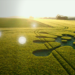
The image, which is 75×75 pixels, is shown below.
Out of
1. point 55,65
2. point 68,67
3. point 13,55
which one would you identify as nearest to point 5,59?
point 13,55

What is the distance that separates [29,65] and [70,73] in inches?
88.3

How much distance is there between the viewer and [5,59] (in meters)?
6.01

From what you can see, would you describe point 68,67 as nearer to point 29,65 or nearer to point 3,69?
point 29,65

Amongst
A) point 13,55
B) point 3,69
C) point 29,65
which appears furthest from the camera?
point 13,55

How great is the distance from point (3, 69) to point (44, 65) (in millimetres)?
2277

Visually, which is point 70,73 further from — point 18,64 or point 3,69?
point 3,69

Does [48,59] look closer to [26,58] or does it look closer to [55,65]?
[55,65]

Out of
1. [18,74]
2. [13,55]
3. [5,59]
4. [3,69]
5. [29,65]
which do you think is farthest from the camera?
[13,55]

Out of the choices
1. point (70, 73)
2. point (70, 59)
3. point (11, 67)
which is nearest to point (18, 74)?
A: point (11, 67)

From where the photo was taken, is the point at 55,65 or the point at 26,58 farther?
the point at 26,58

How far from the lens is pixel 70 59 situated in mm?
6223

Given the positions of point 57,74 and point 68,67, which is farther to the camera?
point 68,67

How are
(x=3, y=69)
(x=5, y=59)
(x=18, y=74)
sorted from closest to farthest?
(x=18, y=74), (x=3, y=69), (x=5, y=59)

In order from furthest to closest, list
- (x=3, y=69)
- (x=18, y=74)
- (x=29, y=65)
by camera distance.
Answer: (x=29, y=65) < (x=3, y=69) < (x=18, y=74)
